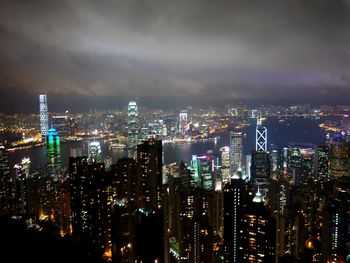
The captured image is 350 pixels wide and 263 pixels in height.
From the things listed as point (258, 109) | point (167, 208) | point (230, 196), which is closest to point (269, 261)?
point (230, 196)

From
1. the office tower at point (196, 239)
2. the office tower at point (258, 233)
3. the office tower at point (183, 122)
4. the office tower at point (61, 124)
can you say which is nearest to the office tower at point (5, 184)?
the office tower at point (61, 124)

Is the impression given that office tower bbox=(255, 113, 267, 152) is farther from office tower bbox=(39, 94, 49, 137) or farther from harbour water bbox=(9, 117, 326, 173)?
office tower bbox=(39, 94, 49, 137)

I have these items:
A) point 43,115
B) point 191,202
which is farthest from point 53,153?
point 191,202

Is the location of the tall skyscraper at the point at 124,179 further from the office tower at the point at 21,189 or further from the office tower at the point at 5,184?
the office tower at the point at 5,184

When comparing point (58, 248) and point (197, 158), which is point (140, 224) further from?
point (197, 158)

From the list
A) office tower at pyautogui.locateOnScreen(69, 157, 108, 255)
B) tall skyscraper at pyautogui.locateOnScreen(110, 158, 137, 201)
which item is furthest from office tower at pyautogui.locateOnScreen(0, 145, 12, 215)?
tall skyscraper at pyautogui.locateOnScreen(110, 158, 137, 201)
